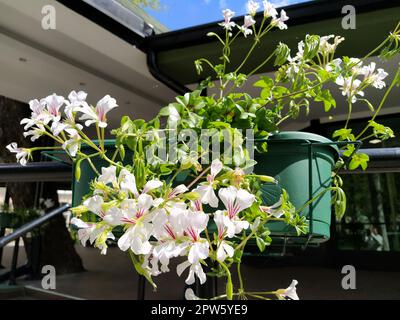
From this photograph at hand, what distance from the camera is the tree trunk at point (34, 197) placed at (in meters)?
5.35

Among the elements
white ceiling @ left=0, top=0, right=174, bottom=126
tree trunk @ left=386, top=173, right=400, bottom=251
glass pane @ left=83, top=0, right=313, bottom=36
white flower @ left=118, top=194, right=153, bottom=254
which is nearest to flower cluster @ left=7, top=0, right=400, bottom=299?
white flower @ left=118, top=194, right=153, bottom=254

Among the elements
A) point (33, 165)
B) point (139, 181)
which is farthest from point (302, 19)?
point (139, 181)

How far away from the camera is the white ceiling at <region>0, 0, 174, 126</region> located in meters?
3.52

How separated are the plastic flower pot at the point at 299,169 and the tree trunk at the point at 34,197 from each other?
16.9 ft

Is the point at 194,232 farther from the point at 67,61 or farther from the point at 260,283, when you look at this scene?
the point at 260,283

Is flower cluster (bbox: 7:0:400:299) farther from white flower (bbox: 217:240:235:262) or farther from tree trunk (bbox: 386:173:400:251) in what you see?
tree trunk (bbox: 386:173:400:251)

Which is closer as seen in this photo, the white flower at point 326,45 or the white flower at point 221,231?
the white flower at point 221,231

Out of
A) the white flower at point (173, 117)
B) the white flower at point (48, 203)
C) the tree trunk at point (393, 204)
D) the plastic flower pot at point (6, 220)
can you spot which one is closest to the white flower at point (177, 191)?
the white flower at point (173, 117)

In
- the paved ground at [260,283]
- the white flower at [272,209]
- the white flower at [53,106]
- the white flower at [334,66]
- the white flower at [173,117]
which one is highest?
the white flower at [334,66]

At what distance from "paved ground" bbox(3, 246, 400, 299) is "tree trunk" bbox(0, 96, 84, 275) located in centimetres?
29

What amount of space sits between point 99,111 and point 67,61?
14.2 ft

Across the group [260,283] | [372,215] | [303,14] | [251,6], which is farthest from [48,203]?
[251,6]

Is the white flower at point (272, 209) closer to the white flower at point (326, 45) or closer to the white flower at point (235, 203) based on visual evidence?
the white flower at point (235, 203)

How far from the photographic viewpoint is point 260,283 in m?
5.69
